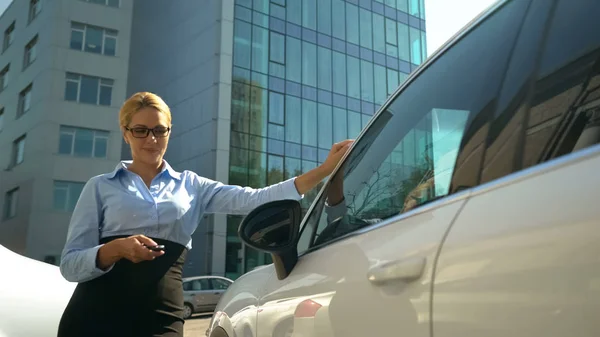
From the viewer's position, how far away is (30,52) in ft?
94.8

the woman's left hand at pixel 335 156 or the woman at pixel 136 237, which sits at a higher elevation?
the woman's left hand at pixel 335 156

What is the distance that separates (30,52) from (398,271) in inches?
1263

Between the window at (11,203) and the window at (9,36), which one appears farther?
the window at (9,36)

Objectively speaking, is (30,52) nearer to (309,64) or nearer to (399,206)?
(309,64)

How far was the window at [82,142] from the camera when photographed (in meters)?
25.5

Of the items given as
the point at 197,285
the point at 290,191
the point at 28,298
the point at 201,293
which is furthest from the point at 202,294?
the point at 290,191

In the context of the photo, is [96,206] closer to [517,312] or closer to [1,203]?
[517,312]

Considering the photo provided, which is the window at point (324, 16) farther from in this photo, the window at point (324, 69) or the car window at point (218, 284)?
the car window at point (218, 284)

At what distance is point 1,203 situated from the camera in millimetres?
28391

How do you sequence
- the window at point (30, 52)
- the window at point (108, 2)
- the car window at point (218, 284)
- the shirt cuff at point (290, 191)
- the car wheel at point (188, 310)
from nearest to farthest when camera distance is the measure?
the shirt cuff at point (290, 191), the car wheel at point (188, 310), the car window at point (218, 284), the window at point (108, 2), the window at point (30, 52)

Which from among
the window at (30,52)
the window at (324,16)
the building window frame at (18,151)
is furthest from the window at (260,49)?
the building window frame at (18,151)

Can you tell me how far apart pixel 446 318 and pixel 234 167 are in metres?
24.9

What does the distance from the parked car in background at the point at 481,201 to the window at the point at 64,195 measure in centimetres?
2574

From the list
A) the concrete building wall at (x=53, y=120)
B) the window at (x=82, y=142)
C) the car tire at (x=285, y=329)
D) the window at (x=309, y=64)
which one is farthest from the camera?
the window at (x=309, y=64)
